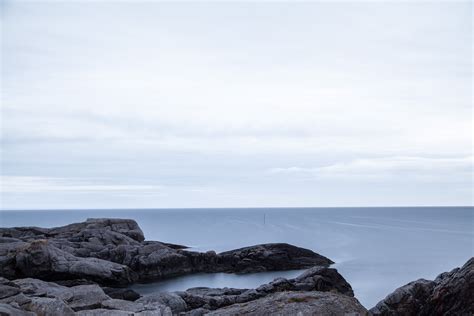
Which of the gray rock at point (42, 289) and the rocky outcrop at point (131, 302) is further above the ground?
the rocky outcrop at point (131, 302)

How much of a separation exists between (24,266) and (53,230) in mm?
20414

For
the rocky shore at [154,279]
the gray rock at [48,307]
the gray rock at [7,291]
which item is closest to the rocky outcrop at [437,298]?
the rocky shore at [154,279]

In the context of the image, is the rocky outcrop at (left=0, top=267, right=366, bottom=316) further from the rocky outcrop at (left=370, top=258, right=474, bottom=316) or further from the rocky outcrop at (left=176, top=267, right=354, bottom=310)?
the rocky outcrop at (left=370, top=258, right=474, bottom=316)

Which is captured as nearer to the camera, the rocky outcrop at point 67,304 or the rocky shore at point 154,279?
the rocky outcrop at point 67,304

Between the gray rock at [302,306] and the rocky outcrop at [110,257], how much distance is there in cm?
2458

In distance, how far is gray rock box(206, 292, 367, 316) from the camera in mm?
12375

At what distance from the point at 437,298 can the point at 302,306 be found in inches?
238

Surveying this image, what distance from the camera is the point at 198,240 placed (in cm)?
10275

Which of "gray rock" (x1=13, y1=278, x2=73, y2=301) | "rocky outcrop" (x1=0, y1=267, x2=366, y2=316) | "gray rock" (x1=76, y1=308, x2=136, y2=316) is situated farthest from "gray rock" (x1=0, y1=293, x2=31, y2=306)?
"gray rock" (x1=13, y1=278, x2=73, y2=301)

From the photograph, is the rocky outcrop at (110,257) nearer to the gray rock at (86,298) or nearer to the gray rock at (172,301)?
the gray rock at (172,301)

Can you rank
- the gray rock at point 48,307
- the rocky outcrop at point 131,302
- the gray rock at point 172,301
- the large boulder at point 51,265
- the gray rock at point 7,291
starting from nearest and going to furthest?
the rocky outcrop at point 131,302 < the gray rock at point 48,307 < the gray rock at point 7,291 < the gray rock at point 172,301 < the large boulder at point 51,265

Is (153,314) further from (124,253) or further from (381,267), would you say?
(381,267)

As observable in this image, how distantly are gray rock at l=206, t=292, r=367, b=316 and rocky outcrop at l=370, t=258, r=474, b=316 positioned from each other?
4039mm

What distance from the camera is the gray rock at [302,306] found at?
12.4 metres
